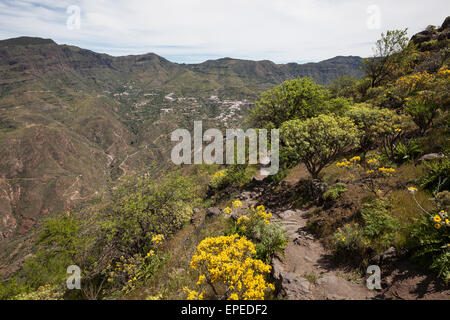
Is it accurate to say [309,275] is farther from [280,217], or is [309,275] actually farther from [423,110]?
[423,110]

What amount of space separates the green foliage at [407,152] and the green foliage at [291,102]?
24.5ft

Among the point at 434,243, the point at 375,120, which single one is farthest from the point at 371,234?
the point at 375,120

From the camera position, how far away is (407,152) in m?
10.8

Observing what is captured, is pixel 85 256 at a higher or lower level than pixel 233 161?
lower

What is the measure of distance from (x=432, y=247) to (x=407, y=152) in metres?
8.19

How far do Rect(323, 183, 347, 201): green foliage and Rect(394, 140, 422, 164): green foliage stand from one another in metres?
4.11

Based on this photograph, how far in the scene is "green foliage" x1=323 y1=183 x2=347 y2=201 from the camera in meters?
9.81

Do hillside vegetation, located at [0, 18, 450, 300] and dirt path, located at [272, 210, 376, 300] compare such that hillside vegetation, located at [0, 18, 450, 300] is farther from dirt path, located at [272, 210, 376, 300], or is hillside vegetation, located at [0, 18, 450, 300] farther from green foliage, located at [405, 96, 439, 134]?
dirt path, located at [272, 210, 376, 300]

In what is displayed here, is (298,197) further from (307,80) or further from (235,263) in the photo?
(307,80)

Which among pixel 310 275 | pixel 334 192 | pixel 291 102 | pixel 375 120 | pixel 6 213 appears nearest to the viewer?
pixel 310 275

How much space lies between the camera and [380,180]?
9.12 m
